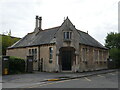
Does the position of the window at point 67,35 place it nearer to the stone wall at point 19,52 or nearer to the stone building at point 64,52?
the stone building at point 64,52

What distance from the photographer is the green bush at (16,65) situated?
782 inches

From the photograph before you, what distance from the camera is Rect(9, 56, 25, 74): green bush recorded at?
19.9 meters

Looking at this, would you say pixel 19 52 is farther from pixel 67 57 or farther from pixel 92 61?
pixel 92 61

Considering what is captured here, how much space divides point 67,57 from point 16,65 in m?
7.94

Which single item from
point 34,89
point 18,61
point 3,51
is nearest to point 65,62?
point 18,61

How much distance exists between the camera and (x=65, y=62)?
2373 centimetres

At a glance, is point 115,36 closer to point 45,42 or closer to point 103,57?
point 103,57

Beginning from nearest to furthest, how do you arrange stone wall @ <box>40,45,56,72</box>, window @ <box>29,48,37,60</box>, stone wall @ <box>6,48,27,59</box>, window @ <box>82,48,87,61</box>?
1. stone wall @ <box>40,45,56,72</box>
2. window @ <box>82,48,87,61</box>
3. window @ <box>29,48,37,60</box>
4. stone wall @ <box>6,48,27,59</box>

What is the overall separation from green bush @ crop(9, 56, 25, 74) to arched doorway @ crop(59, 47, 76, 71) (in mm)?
5966

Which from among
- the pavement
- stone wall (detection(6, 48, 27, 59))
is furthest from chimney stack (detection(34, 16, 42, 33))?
the pavement

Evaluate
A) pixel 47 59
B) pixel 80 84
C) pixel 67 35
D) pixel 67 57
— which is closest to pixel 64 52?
pixel 67 57

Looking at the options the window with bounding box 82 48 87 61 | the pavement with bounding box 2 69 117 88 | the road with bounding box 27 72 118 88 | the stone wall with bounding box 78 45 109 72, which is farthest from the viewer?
the window with bounding box 82 48 87 61

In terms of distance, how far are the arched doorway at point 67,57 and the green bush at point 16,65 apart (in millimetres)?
5966

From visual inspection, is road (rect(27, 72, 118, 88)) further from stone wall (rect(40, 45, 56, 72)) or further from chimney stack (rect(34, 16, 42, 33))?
chimney stack (rect(34, 16, 42, 33))
